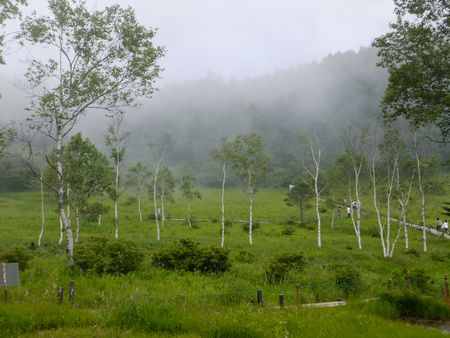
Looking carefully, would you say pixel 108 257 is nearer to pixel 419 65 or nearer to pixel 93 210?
pixel 419 65

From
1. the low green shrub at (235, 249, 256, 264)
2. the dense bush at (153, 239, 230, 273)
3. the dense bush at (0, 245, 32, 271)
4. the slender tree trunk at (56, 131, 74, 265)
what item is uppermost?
the slender tree trunk at (56, 131, 74, 265)

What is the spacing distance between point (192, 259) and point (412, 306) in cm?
1241

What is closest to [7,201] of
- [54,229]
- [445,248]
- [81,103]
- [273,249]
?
[54,229]

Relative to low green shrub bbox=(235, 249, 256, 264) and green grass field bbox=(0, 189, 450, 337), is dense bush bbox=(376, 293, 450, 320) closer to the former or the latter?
green grass field bbox=(0, 189, 450, 337)

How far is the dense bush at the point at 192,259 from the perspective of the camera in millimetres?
22938

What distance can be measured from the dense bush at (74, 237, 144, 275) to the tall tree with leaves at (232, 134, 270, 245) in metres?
25.5

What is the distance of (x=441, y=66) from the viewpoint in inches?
682

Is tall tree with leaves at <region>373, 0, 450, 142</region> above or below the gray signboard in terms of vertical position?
above

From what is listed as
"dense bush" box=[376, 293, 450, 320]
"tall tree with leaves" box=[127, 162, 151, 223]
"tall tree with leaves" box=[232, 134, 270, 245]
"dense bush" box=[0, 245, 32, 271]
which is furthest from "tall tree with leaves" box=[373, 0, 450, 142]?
"tall tree with leaves" box=[127, 162, 151, 223]

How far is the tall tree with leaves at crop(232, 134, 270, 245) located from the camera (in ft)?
151

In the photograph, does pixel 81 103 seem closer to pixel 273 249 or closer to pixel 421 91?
pixel 421 91

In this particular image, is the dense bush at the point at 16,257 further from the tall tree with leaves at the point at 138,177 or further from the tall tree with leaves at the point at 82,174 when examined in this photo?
the tall tree with leaves at the point at 138,177

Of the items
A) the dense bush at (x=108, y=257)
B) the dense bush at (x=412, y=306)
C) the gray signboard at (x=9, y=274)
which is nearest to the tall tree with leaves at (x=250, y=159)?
the dense bush at (x=108, y=257)

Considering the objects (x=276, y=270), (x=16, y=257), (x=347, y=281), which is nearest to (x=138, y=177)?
(x=16, y=257)
